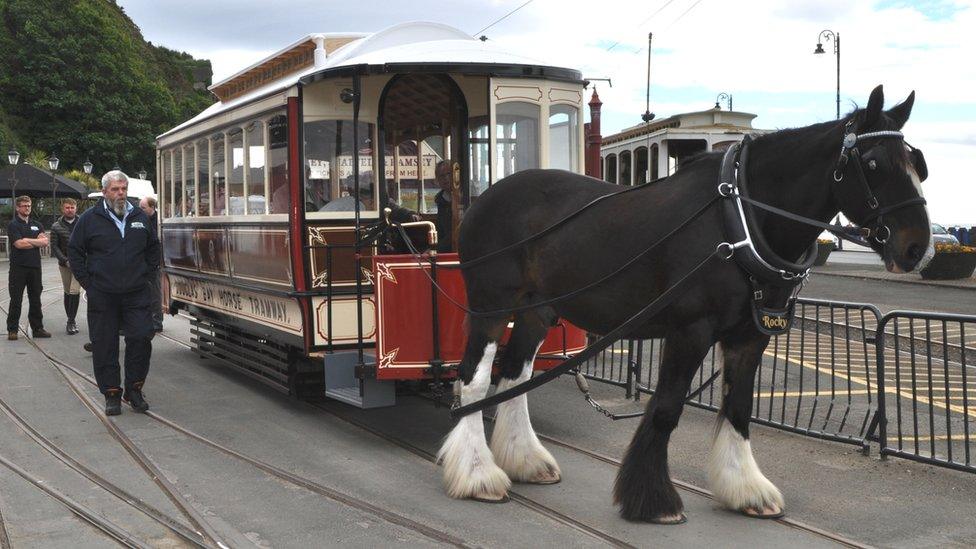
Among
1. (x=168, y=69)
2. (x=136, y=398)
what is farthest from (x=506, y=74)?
(x=168, y=69)

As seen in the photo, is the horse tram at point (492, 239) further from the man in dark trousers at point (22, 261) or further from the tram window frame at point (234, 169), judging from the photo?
the man in dark trousers at point (22, 261)

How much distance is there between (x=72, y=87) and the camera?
63.5 m

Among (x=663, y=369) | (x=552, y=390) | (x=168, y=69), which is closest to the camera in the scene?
(x=663, y=369)

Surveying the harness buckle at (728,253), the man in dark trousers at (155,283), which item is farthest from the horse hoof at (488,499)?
the man in dark trousers at (155,283)

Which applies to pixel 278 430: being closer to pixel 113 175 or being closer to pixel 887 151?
pixel 113 175

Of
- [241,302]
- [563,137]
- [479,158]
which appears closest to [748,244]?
[563,137]

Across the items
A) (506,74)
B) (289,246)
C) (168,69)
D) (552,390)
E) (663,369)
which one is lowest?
(552,390)

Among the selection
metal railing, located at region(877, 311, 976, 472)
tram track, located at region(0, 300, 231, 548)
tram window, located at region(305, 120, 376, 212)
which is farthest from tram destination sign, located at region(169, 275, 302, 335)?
metal railing, located at region(877, 311, 976, 472)

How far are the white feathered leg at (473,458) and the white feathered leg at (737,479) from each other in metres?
1.24

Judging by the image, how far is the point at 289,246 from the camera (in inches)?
315

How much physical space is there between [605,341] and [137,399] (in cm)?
491

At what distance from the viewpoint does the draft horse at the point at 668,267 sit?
15.6ft

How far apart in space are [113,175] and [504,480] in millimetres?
4686

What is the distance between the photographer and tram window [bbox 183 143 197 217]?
11.1m
